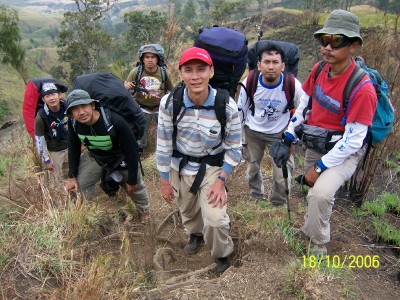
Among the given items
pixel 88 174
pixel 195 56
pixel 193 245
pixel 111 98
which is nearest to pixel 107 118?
pixel 111 98

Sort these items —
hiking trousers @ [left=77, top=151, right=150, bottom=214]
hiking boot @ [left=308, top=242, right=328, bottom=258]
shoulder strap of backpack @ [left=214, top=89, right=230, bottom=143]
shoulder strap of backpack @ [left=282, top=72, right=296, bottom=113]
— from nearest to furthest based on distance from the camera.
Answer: shoulder strap of backpack @ [left=214, top=89, right=230, bottom=143]
hiking boot @ [left=308, top=242, right=328, bottom=258]
shoulder strap of backpack @ [left=282, top=72, right=296, bottom=113]
hiking trousers @ [left=77, top=151, right=150, bottom=214]

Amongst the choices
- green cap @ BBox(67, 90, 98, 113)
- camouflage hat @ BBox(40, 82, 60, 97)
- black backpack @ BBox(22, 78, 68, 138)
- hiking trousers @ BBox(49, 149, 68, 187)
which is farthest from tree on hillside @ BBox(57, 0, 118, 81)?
green cap @ BBox(67, 90, 98, 113)

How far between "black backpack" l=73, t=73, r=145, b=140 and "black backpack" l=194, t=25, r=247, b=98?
91 cm

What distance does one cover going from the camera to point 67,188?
357cm

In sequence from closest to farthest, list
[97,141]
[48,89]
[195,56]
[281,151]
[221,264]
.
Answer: [195,56] → [221,264] → [281,151] → [97,141] → [48,89]

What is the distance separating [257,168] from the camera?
13.4ft

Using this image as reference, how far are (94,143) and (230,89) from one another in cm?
136

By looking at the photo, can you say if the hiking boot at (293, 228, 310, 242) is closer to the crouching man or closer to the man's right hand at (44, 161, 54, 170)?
the crouching man

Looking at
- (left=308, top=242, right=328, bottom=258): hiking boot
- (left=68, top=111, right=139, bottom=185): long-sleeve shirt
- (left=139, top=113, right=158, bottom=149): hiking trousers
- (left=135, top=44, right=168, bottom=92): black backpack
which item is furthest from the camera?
(left=139, top=113, right=158, bottom=149): hiking trousers

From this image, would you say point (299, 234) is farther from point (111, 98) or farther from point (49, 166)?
point (49, 166)

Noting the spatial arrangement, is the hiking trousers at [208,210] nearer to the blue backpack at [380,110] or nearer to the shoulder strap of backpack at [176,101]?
the shoulder strap of backpack at [176,101]

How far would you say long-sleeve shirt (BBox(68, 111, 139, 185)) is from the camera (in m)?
3.28

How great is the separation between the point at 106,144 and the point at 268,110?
1.63m

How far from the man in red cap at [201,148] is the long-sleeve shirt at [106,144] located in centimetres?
57
